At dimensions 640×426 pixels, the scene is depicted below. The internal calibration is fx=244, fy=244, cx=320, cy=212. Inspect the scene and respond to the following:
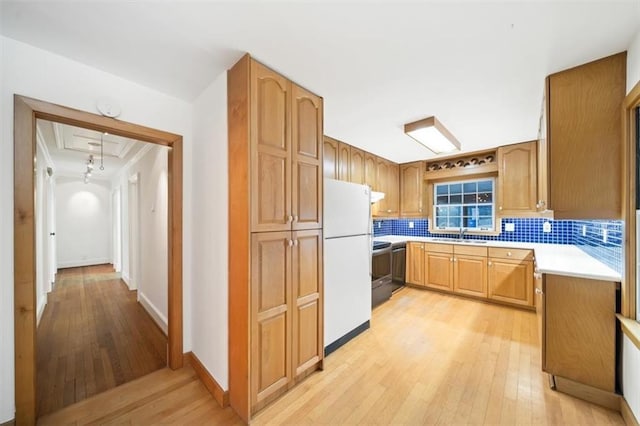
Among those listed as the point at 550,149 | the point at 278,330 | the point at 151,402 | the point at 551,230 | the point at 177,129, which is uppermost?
the point at 177,129

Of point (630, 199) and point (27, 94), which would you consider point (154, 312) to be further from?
point (630, 199)

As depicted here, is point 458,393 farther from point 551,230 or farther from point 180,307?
point 551,230

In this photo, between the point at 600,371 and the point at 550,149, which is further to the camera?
the point at 550,149

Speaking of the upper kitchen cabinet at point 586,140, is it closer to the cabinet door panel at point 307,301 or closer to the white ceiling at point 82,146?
the cabinet door panel at point 307,301

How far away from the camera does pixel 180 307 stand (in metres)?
2.10

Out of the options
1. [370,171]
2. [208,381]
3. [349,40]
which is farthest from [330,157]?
[208,381]

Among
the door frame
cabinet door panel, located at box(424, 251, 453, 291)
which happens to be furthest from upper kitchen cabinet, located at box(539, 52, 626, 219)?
the door frame

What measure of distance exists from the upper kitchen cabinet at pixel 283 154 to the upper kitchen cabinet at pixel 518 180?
3061 millimetres

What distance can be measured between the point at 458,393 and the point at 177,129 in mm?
3043

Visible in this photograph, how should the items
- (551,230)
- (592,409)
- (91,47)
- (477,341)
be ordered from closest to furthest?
(91,47) < (592,409) < (477,341) < (551,230)

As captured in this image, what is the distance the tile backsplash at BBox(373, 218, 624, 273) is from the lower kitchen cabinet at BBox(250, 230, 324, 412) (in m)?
2.13

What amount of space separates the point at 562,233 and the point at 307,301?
383 centimetres

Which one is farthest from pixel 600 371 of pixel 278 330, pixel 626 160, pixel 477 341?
pixel 278 330

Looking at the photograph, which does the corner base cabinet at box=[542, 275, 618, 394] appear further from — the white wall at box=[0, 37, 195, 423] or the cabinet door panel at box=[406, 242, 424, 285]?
the white wall at box=[0, 37, 195, 423]
